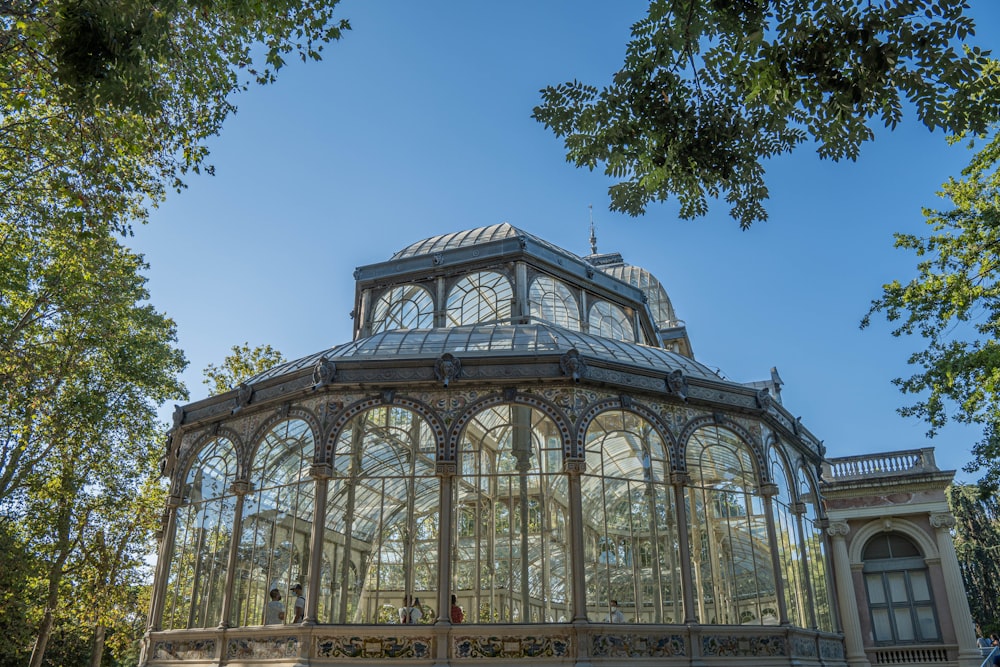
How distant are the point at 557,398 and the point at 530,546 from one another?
12.6ft

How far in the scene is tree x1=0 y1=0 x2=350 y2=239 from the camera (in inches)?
295

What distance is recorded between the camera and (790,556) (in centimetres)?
1647

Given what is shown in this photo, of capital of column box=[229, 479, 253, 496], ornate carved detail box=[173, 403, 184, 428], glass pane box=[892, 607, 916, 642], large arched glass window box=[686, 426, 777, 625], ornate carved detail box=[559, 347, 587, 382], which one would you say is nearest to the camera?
ornate carved detail box=[559, 347, 587, 382]

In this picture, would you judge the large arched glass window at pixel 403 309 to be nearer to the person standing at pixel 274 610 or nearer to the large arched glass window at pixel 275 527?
the large arched glass window at pixel 275 527

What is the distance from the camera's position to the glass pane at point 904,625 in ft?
75.5

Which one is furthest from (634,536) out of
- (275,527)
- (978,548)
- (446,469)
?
(978,548)

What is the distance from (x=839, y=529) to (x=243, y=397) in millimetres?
18398

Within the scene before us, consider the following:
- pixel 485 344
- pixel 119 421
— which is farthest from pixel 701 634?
pixel 119 421

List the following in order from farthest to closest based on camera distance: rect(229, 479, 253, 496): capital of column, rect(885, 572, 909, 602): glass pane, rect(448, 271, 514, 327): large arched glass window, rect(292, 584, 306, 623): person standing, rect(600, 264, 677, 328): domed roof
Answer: rect(600, 264, 677, 328): domed roof < rect(885, 572, 909, 602): glass pane < rect(448, 271, 514, 327): large arched glass window < rect(229, 479, 253, 496): capital of column < rect(292, 584, 306, 623): person standing

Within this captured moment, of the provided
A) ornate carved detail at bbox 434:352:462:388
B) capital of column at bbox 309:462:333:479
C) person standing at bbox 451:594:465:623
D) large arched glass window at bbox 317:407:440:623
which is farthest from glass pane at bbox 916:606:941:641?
capital of column at bbox 309:462:333:479

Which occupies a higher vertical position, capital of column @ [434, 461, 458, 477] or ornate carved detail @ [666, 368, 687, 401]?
ornate carved detail @ [666, 368, 687, 401]

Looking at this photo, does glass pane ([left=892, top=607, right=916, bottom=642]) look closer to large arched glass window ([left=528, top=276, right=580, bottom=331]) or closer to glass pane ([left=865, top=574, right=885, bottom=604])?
glass pane ([left=865, top=574, right=885, bottom=604])

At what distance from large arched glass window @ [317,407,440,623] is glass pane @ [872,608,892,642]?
47.2ft

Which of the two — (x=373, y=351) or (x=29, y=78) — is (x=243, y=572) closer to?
(x=373, y=351)
